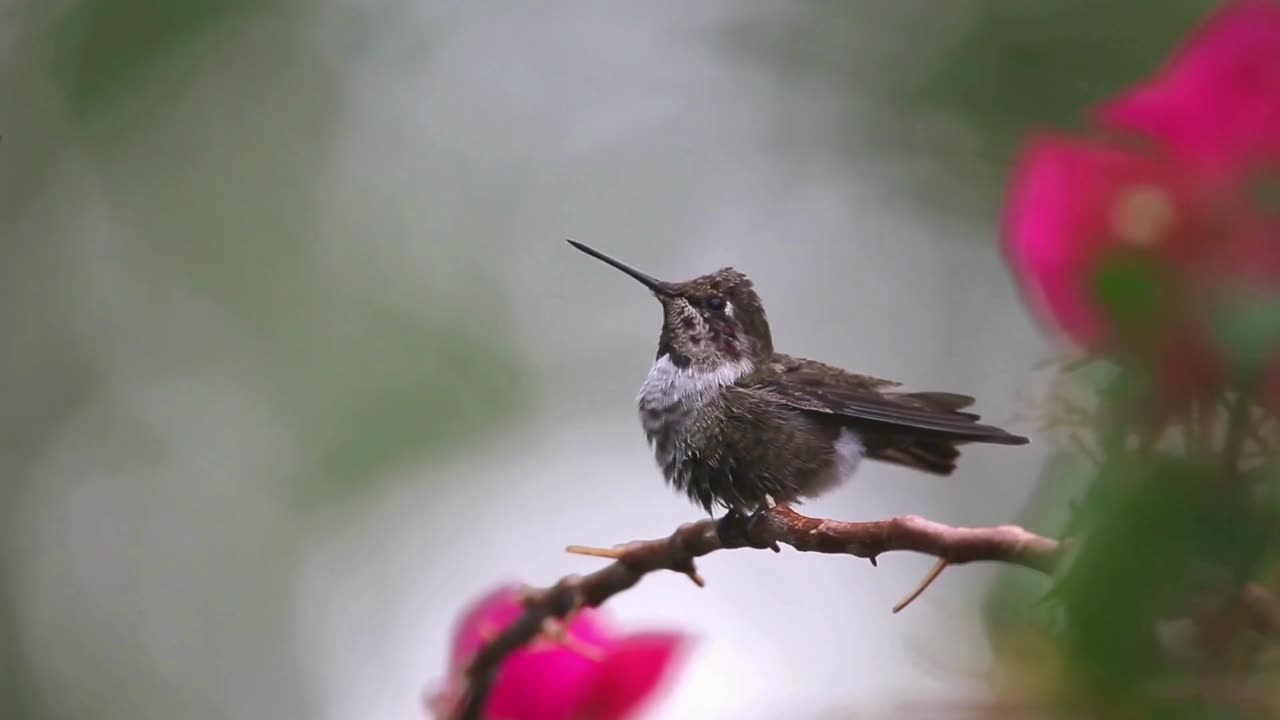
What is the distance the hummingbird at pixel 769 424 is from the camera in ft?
8.96

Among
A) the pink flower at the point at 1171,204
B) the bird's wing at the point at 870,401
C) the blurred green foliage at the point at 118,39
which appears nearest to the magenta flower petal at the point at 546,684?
the bird's wing at the point at 870,401

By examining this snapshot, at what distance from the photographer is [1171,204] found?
0.62m

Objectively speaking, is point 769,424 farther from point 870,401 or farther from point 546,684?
point 546,684

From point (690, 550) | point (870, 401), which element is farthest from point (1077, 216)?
point (870, 401)

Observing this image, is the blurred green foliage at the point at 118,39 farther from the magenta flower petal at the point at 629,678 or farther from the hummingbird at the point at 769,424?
the magenta flower petal at the point at 629,678

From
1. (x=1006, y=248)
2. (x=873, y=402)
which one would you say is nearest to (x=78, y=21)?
(x=873, y=402)

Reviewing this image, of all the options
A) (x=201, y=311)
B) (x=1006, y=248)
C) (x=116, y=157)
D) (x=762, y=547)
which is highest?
(x=116, y=157)

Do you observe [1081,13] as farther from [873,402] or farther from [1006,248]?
[1006,248]

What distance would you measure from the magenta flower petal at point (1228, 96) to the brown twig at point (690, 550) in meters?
0.41

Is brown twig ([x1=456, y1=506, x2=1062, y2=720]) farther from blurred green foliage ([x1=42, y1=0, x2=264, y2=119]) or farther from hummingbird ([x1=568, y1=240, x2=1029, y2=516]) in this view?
blurred green foliage ([x1=42, y1=0, x2=264, y2=119])

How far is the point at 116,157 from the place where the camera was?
9.66 m

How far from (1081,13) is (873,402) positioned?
2909 mm

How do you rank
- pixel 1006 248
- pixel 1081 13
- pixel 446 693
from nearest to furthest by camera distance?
1. pixel 1006 248
2. pixel 446 693
3. pixel 1081 13

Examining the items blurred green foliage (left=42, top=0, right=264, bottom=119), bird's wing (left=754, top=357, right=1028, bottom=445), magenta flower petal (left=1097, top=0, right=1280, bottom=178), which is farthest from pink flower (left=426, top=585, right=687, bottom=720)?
blurred green foliage (left=42, top=0, right=264, bottom=119)
